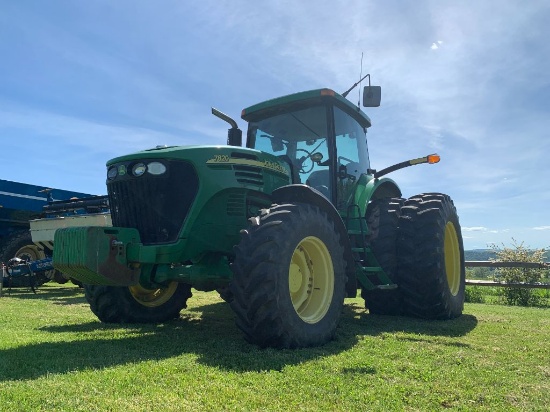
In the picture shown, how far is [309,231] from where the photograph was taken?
422 cm

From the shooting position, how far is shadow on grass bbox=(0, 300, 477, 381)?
325cm

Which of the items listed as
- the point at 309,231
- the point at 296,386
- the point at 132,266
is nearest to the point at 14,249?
the point at 132,266

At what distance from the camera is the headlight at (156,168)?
4422mm

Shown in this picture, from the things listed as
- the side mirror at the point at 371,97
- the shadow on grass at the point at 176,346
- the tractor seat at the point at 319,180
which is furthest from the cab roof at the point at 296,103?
the shadow on grass at the point at 176,346

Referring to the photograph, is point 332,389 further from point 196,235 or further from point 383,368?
point 196,235

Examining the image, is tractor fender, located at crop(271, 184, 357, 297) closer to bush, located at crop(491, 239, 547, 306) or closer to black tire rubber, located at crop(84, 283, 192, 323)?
black tire rubber, located at crop(84, 283, 192, 323)

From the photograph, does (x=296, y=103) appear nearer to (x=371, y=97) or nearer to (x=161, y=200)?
(x=371, y=97)

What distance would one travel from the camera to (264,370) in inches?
124

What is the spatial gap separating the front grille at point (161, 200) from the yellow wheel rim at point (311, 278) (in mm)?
1158

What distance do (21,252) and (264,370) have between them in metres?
10.7

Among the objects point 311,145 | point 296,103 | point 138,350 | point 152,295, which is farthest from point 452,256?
→ point 138,350

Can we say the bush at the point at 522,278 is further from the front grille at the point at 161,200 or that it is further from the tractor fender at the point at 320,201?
the front grille at the point at 161,200

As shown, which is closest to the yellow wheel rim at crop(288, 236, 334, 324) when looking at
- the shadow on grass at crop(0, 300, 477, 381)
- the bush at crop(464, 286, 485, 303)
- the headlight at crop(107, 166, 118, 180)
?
the shadow on grass at crop(0, 300, 477, 381)

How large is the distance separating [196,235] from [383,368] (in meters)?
2.09
